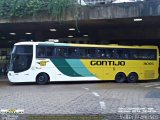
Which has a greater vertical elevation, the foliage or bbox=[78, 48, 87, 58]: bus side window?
the foliage

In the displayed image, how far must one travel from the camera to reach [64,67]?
2656 centimetres

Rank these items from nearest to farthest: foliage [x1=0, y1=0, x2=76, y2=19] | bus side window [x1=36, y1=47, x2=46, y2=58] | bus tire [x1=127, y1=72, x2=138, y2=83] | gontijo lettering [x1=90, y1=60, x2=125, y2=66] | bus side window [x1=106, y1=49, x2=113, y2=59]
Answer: foliage [x1=0, y1=0, x2=76, y2=19], bus side window [x1=36, y1=47, x2=46, y2=58], gontijo lettering [x1=90, y1=60, x2=125, y2=66], bus side window [x1=106, y1=49, x2=113, y2=59], bus tire [x1=127, y1=72, x2=138, y2=83]

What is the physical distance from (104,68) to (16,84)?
19.1ft

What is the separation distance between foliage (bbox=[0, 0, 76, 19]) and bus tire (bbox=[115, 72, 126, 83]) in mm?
5808

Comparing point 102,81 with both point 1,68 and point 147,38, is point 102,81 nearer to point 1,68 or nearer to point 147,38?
point 147,38

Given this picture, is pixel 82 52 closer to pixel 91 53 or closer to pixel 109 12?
pixel 91 53

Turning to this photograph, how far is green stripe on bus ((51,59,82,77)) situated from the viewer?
26.4 m

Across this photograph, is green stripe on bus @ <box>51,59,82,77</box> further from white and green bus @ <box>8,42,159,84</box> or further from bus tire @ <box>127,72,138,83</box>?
bus tire @ <box>127,72,138,83</box>

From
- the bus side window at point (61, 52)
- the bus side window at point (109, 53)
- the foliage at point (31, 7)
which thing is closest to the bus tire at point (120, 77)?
the bus side window at point (109, 53)

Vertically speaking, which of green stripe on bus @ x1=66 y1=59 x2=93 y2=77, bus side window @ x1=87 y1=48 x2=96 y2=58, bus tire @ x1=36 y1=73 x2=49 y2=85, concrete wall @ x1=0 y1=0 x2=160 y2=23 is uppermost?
concrete wall @ x1=0 y1=0 x2=160 y2=23

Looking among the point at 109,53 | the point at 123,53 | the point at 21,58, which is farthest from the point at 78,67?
the point at 21,58

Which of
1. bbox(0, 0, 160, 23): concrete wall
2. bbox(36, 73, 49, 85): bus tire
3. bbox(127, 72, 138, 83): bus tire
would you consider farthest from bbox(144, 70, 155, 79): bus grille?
bbox(36, 73, 49, 85): bus tire

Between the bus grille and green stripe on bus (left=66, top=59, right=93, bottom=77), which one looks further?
the bus grille

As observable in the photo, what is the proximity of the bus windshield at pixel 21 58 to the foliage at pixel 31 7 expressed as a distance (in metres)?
2.12
